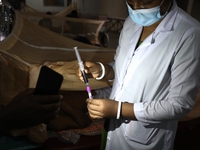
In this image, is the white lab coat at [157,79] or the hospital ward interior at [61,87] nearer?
the white lab coat at [157,79]

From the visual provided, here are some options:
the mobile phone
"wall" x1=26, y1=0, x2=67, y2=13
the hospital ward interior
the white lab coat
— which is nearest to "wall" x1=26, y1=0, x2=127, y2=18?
"wall" x1=26, y1=0, x2=67, y2=13

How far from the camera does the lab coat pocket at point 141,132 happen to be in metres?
0.83

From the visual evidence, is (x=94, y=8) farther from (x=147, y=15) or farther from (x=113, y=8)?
(x=147, y=15)

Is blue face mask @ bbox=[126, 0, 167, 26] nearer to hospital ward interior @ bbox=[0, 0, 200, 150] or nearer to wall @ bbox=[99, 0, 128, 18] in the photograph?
hospital ward interior @ bbox=[0, 0, 200, 150]

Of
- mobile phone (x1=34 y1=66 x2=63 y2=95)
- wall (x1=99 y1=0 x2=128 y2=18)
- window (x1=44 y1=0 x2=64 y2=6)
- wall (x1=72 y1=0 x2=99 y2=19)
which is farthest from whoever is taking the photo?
wall (x1=72 y1=0 x2=99 y2=19)

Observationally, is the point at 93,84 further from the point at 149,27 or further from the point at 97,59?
the point at 149,27

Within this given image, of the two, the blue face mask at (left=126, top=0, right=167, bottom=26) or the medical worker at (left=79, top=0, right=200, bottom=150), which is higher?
the blue face mask at (left=126, top=0, right=167, bottom=26)

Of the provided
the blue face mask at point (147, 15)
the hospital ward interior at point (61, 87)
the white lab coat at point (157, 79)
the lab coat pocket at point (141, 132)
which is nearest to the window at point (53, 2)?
the hospital ward interior at point (61, 87)

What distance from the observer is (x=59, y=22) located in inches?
132

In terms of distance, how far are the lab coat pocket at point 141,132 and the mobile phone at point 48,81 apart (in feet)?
1.13

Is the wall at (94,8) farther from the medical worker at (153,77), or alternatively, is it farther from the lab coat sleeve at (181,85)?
the lab coat sleeve at (181,85)

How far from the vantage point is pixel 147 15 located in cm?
75

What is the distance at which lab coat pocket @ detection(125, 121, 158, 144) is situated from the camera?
2.71ft

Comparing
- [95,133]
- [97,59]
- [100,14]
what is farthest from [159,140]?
[100,14]
